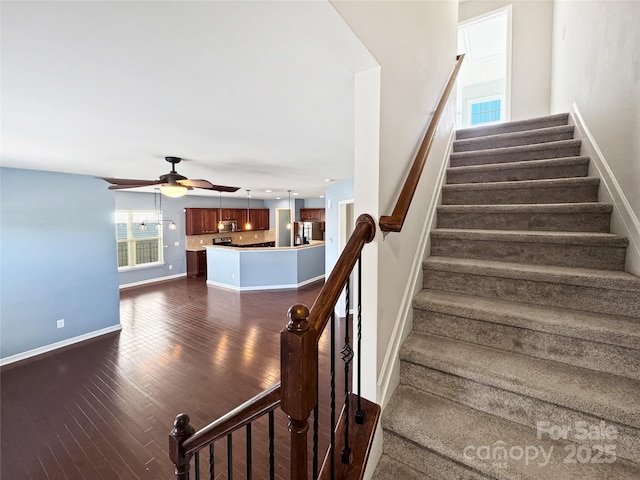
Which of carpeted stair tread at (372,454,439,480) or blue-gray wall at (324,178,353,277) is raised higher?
blue-gray wall at (324,178,353,277)

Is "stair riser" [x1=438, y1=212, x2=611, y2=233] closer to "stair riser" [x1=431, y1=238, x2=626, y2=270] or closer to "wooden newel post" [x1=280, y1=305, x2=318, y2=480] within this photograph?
"stair riser" [x1=431, y1=238, x2=626, y2=270]

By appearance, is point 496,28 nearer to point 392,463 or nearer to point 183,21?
point 183,21

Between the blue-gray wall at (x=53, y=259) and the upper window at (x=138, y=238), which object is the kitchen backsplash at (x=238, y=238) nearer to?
the upper window at (x=138, y=238)

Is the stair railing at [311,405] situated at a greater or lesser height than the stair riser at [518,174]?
lesser

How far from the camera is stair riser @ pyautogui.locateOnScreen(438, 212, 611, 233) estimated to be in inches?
68.5

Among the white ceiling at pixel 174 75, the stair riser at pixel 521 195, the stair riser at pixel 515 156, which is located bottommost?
the stair riser at pixel 521 195

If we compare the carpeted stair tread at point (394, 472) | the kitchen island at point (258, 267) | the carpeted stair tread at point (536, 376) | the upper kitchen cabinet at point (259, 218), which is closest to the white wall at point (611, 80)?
the carpeted stair tread at point (536, 376)

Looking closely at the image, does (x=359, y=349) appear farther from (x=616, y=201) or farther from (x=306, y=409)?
(x=616, y=201)

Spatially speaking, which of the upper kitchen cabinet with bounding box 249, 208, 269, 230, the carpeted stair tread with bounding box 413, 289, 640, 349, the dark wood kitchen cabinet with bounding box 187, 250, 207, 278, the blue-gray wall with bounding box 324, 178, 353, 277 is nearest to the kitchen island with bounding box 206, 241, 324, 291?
the dark wood kitchen cabinet with bounding box 187, 250, 207, 278

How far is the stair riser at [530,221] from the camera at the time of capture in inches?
68.5

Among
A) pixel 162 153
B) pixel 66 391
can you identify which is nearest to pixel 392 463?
pixel 162 153

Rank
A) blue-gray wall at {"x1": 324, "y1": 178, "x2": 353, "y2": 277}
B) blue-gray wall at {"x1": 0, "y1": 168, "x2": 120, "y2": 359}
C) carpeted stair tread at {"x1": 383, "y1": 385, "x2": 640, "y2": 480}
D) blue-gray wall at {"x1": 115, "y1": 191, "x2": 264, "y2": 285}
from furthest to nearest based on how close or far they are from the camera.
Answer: blue-gray wall at {"x1": 115, "y1": 191, "x2": 264, "y2": 285} < blue-gray wall at {"x1": 324, "y1": 178, "x2": 353, "y2": 277} < blue-gray wall at {"x1": 0, "y1": 168, "x2": 120, "y2": 359} < carpeted stair tread at {"x1": 383, "y1": 385, "x2": 640, "y2": 480}

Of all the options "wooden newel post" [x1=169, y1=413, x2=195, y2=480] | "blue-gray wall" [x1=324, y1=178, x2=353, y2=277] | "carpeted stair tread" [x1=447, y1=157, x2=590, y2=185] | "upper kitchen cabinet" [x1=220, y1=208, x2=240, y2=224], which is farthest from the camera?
"upper kitchen cabinet" [x1=220, y1=208, x2=240, y2=224]

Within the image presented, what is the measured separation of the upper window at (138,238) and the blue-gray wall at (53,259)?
137 inches
